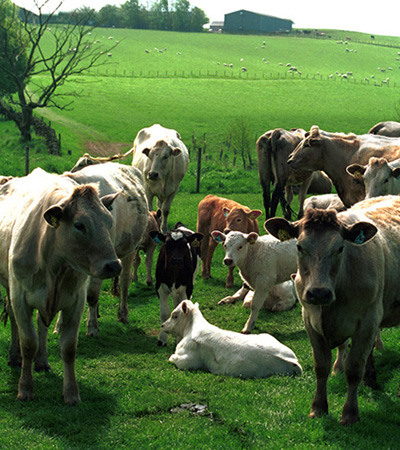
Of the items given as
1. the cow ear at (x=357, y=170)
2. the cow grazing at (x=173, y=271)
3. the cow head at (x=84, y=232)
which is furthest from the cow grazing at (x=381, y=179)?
the cow head at (x=84, y=232)

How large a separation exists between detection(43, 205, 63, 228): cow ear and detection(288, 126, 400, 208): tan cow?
26.3 ft

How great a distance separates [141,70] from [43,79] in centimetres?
1811

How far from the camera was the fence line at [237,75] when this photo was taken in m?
80.4

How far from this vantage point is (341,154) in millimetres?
13742

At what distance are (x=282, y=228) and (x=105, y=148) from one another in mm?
40445

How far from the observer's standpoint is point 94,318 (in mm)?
10414

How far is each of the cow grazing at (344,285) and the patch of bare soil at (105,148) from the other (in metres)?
36.8

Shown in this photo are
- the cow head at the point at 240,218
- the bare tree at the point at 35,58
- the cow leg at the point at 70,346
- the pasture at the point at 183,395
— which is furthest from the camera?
the bare tree at the point at 35,58

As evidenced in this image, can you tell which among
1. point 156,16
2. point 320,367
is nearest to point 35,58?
point 320,367

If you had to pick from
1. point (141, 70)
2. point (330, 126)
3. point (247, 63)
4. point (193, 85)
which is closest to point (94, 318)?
point (330, 126)

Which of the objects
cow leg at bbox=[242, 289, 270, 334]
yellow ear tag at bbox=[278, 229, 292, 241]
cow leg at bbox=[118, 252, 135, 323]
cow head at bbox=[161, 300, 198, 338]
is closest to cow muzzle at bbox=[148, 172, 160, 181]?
cow leg at bbox=[118, 252, 135, 323]

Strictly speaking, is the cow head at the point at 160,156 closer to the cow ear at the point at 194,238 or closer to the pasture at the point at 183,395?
the pasture at the point at 183,395

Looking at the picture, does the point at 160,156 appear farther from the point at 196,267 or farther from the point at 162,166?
the point at 196,267

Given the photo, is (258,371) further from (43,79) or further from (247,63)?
(247,63)
